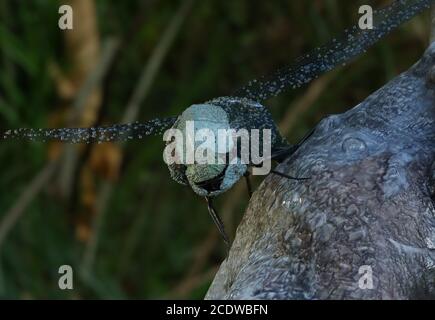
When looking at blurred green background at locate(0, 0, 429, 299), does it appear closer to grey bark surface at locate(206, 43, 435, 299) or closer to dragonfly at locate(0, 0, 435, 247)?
dragonfly at locate(0, 0, 435, 247)

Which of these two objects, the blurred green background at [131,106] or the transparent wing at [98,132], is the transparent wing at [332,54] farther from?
the blurred green background at [131,106]

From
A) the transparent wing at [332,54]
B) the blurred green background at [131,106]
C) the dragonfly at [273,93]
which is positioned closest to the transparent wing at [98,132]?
the dragonfly at [273,93]

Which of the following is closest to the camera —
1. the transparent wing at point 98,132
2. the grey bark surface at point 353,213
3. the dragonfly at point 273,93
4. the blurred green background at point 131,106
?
the grey bark surface at point 353,213

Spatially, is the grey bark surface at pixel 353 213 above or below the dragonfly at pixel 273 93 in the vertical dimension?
below

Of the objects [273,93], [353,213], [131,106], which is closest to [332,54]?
[273,93]

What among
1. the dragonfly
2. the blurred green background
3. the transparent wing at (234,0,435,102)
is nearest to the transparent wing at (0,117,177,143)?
the dragonfly

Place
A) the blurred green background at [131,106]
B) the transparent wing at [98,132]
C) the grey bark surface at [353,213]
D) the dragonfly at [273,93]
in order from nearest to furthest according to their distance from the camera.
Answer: the grey bark surface at [353,213]
the dragonfly at [273,93]
the transparent wing at [98,132]
the blurred green background at [131,106]
